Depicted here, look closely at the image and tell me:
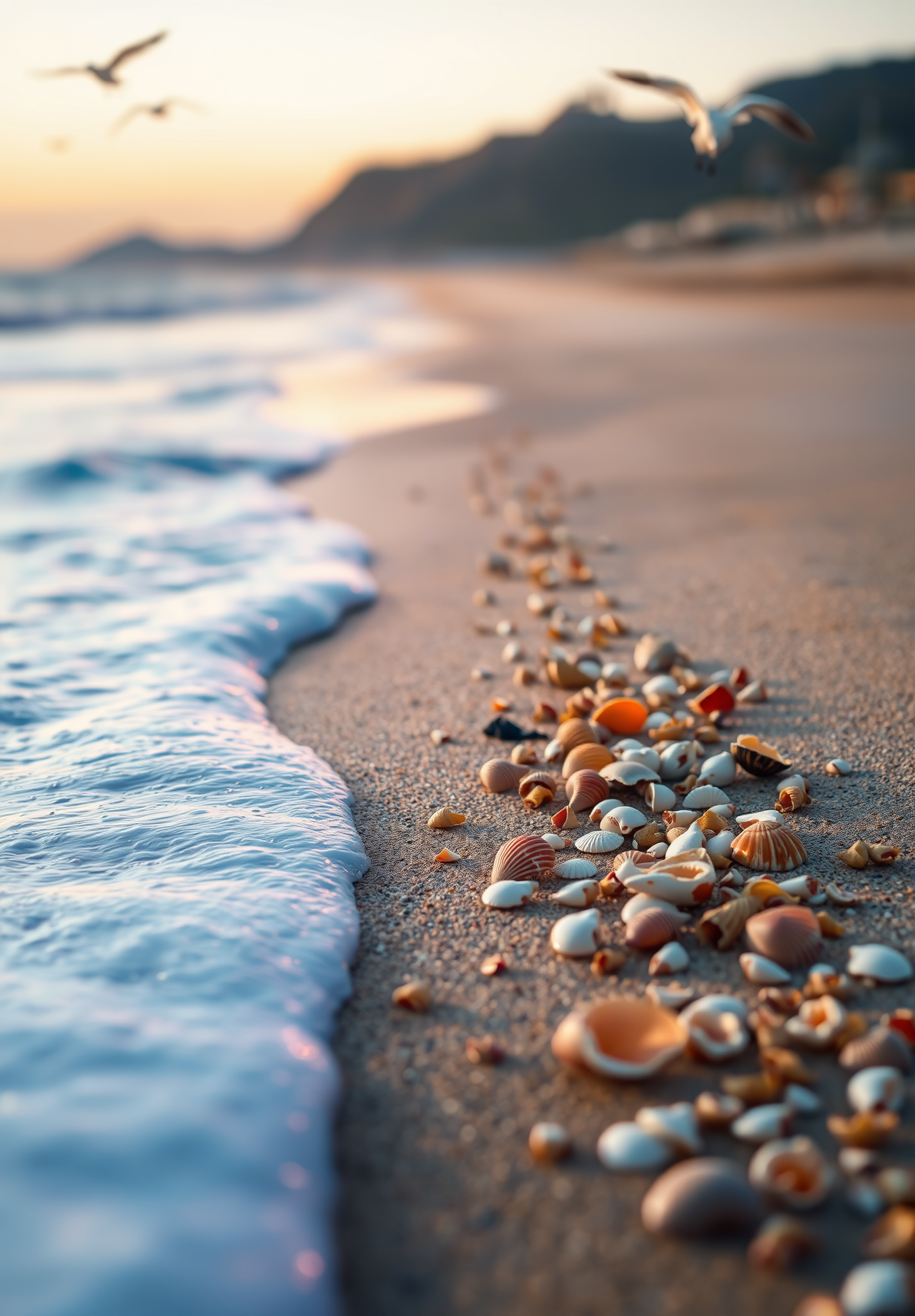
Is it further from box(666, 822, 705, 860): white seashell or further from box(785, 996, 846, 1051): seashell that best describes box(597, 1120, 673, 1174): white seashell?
box(666, 822, 705, 860): white seashell

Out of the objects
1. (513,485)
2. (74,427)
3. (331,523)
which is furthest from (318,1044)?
(74,427)

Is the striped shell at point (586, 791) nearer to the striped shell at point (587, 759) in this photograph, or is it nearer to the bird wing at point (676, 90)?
the striped shell at point (587, 759)

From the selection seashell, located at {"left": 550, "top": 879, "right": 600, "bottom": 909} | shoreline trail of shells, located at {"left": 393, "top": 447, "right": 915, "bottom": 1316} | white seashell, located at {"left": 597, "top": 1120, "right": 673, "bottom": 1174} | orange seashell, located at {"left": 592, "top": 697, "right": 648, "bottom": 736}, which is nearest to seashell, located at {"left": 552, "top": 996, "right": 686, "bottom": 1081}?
shoreline trail of shells, located at {"left": 393, "top": 447, "right": 915, "bottom": 1316}

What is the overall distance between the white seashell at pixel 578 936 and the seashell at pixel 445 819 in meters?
0.48

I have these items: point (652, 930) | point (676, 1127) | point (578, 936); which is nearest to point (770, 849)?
point (652, 930)

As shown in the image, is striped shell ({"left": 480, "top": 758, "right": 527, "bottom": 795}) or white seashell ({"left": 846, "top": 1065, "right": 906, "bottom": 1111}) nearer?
white seashell ({"left": 846, "top": 1065, "right": 906, "bottom": 1111})

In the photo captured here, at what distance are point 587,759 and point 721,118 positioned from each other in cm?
199

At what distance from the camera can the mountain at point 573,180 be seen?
319 feet

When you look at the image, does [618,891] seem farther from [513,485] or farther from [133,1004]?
[513,485]

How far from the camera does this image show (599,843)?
2.02 meters

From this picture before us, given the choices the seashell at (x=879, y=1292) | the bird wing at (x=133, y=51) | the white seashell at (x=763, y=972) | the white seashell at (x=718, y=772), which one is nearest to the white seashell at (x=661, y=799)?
the white seashell at (x=718, y=772)

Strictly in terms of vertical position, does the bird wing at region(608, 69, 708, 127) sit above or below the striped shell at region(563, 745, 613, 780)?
above

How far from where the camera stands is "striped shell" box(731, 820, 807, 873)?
6.25ft

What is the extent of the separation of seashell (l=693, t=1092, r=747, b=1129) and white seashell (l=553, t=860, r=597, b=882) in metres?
0.64
